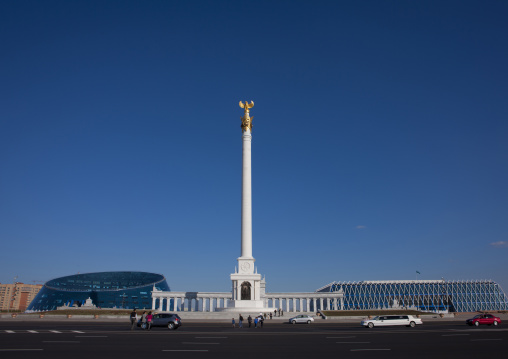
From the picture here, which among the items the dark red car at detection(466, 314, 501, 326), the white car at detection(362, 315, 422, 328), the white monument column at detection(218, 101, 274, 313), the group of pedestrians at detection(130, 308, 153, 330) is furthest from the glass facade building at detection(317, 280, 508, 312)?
the group of pedestrians at detection(130, 308, 153, 330)

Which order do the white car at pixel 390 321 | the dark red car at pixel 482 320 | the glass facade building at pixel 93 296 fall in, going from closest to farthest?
1. the white car at pixel 390 321
2. the dark red car at pixel 482 320
3. the glass facade building at pixel 93 296

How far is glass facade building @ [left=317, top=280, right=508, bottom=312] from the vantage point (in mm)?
145125

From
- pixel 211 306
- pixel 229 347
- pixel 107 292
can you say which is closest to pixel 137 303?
pixel 107 292

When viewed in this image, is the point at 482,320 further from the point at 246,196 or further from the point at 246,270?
the point at 246,196

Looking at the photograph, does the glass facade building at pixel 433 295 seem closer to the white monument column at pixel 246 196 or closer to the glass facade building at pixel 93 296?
the glass facade building at pixel 93 296

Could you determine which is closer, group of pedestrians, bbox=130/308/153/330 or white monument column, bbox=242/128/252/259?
group of pedestrians, bbox=130/308/153/330

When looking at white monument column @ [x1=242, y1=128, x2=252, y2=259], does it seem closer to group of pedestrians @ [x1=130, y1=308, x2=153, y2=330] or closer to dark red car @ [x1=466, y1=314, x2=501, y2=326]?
group of pedestrians @ [x1=130, y1=308, x2=153, y2=330]

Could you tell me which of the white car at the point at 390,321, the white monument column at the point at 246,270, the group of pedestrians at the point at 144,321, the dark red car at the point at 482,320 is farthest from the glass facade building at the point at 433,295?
the group of pedestrians at the point at 144,321

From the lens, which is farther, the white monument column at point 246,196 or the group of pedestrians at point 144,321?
the white monument column at point 246,196

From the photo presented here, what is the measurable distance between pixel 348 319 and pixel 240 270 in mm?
19005

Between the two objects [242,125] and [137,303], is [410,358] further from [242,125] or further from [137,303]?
[137,303]

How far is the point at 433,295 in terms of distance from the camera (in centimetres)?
14525

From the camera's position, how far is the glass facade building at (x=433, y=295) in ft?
476

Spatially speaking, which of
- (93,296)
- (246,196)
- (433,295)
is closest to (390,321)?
(246,196)
